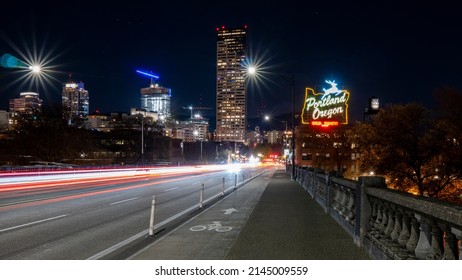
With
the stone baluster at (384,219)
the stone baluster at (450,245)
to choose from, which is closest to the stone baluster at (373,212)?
the stone baluster at (384,219)

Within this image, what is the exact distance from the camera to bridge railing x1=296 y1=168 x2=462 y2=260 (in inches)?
186

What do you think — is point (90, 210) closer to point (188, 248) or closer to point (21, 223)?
point (21, 223)

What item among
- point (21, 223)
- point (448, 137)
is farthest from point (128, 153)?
point (21, 223)

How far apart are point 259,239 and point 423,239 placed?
477 centimetres

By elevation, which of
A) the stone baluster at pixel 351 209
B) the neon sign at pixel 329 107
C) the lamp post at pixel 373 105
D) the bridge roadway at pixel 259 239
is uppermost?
the lamp post at pixel 373 105

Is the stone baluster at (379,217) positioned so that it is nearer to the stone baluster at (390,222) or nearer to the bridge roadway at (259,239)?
the stone baluster at (390,222)

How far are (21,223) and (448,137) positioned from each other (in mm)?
47750

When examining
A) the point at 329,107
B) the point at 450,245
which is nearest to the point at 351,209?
the point at 450,245

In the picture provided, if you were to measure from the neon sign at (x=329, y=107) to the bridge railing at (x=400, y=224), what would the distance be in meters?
26.6

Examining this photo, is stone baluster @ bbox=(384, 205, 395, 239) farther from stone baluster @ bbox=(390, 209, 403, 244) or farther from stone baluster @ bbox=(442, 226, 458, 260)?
stone baluster @ bbox=(442, 226, 458, 260)

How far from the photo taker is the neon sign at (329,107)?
36.5m

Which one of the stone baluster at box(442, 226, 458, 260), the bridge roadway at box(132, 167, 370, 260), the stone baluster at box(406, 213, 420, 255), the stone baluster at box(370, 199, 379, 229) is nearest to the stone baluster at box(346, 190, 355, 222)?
the bridge roadway at box(132, 167, 370, 260)

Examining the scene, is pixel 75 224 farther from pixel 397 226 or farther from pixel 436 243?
pixel 436 243
